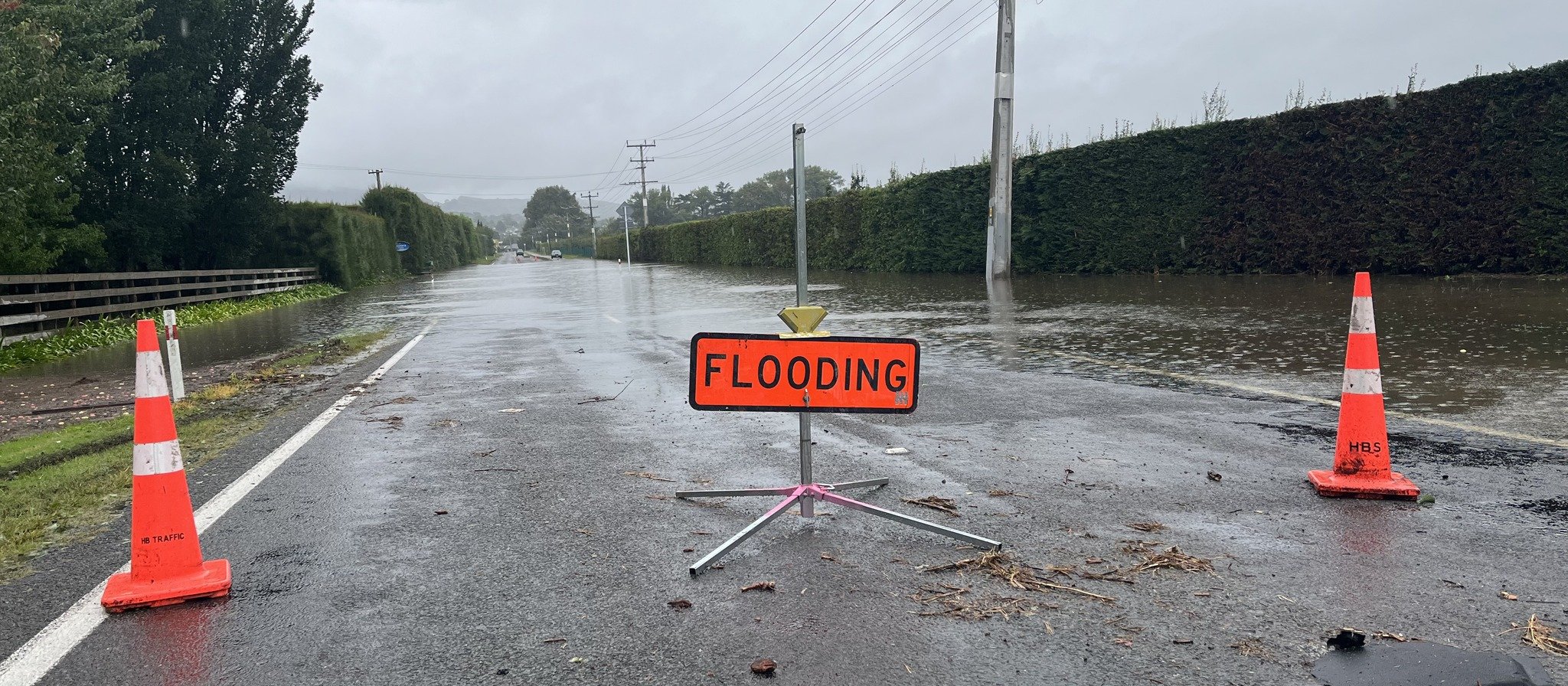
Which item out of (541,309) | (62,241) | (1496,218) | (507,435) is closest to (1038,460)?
(507,435)

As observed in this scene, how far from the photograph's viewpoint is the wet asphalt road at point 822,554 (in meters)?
3.24

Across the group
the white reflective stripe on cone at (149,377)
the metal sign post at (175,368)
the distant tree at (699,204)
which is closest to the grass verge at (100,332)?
the metal sign post at (175,368)

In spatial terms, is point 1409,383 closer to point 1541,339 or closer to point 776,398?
point 1541,339

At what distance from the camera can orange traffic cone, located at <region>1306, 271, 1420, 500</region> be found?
492 cm

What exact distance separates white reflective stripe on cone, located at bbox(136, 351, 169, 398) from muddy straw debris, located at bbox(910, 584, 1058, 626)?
3.05 meters

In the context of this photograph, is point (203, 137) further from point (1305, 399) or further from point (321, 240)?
point (1305, 399)

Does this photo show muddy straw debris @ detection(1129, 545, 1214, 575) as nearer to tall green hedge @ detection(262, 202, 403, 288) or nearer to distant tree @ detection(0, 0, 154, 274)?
distant tree @ detection(0, 0, 154, 274)

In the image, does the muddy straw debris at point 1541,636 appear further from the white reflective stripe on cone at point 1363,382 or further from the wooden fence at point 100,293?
the wooden fence at point 100,293

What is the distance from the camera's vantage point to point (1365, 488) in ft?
16.1

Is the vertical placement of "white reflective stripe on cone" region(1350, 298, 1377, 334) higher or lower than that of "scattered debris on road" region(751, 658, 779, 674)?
higher

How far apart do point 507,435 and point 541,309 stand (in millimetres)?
14556

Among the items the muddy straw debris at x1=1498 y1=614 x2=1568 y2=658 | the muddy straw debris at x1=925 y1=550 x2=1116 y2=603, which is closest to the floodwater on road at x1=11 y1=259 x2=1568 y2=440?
the muddy straw debris at x1=1498 y1=614 x2=1568 y2=658

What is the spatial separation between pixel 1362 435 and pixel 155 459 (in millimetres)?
5276

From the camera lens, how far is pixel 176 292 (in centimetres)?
2370
